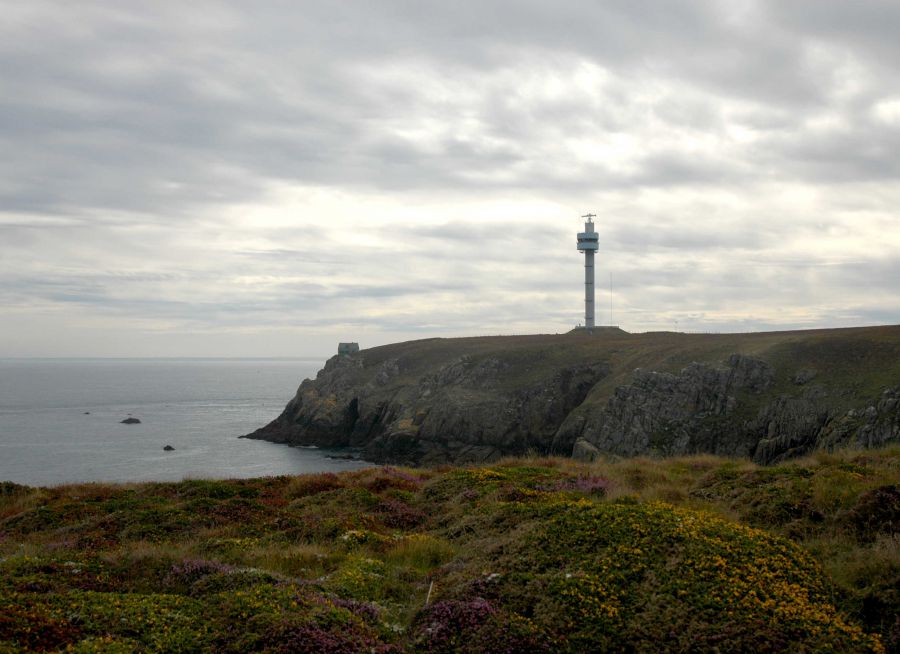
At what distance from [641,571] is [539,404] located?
69088 millimetres

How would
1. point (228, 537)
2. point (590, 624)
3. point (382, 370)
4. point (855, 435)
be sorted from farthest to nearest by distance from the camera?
point (382, 370) → point (855, 435) → point (228, 537) → point (590, 624)

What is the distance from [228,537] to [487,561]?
24.4 feet

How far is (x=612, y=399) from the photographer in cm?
6675

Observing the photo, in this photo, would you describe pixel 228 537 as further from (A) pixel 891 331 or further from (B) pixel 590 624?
(A) pixel 891 331

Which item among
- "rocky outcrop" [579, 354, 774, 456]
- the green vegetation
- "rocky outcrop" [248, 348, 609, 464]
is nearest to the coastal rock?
"rocky outcrop" [579, 354, 774, 456]

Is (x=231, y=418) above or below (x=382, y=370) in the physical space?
below

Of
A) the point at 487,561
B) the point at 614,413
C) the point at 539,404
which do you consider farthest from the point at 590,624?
the point at 539,404

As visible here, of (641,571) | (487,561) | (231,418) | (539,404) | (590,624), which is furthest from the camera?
(231,418)

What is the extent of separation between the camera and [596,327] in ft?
411

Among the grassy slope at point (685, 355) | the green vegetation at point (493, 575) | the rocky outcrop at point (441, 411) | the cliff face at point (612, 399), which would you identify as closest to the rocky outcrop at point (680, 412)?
the cliff face at point (612, 399)

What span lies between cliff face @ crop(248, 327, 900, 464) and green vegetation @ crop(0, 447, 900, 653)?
131ft

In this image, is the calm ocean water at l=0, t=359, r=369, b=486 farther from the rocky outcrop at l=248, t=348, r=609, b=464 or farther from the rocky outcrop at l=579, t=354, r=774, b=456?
the rocky outcrop at l=579, t=354, r=774, b=456

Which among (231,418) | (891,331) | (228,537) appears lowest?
(231,418)

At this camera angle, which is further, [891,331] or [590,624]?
[891,331]
